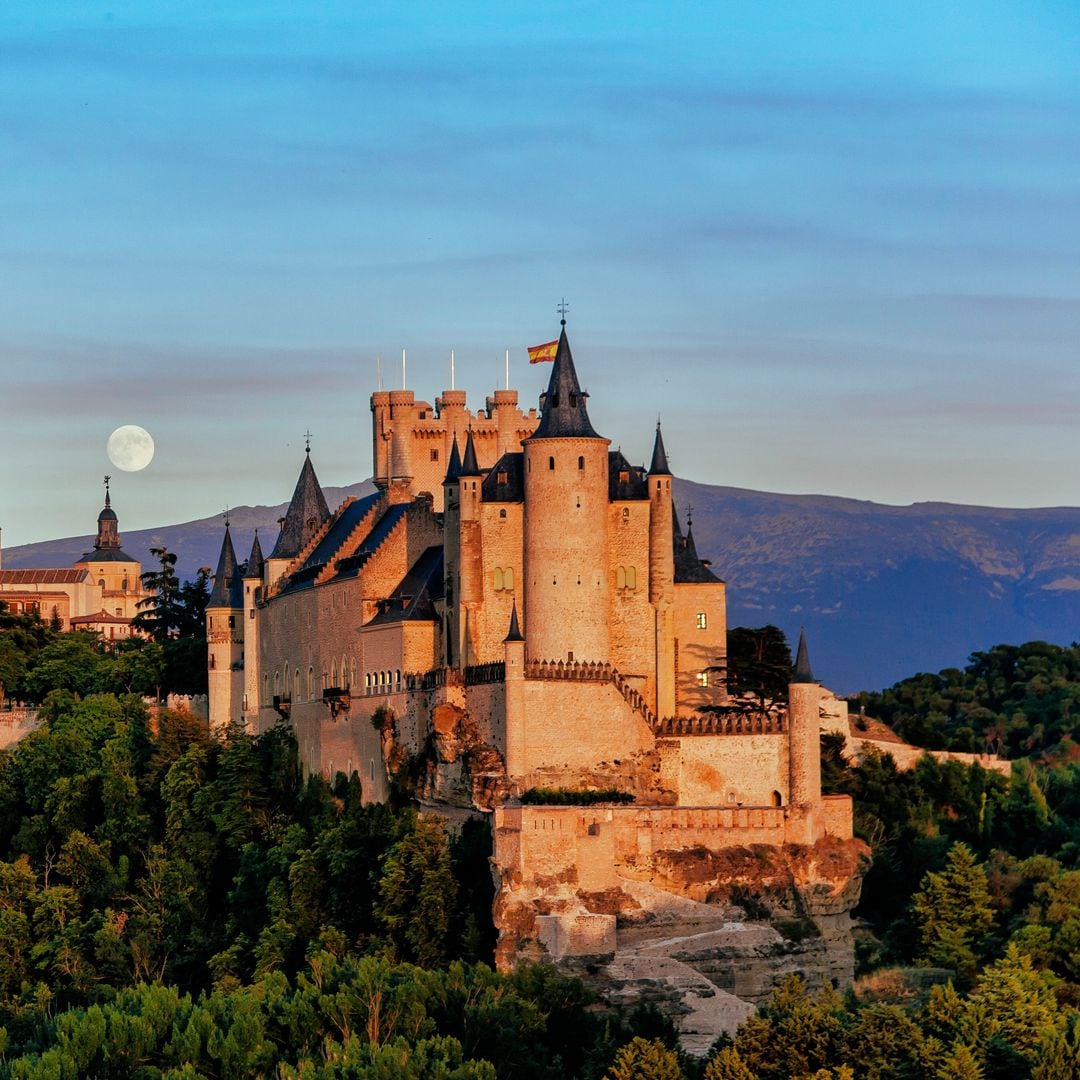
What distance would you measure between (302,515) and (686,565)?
20.8 m

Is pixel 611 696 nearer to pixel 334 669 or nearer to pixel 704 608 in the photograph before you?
pixel 704 608

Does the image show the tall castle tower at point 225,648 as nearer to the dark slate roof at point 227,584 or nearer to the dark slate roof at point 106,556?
the dark slate roof at point 227,584

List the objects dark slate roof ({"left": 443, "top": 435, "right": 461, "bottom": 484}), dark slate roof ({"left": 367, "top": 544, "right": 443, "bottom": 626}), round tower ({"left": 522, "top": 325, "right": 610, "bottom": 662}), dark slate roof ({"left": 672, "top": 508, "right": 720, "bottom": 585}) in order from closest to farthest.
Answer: round tower ({"left": 522, "top": 325, "right": 610, "bottom": 662}) → dark slate roof ({"left": 443, "top": 435, "right": 461, "bottom": 484}) → dark slate roof ({"left": 672, "top": 508, "right": 720, "bottom": 585}) → dark slate roof ({"left": 367, "top": 544, "right": 443, "bottom": 626})

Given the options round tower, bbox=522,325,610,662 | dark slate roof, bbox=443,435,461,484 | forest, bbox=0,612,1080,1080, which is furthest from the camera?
dark slate roof, bbox=443,435,461,484

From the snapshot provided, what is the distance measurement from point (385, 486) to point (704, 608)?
58.8ft

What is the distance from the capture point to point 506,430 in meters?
95.6

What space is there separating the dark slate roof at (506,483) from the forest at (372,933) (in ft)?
33.2

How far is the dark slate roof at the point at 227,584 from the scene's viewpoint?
335ft

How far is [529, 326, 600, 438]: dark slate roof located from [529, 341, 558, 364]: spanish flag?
5.89 meters

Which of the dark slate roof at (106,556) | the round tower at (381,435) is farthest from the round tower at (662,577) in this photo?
Result: the dark slate roof at (106,556)

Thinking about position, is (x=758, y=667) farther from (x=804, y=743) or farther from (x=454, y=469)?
(x=454, y=469)

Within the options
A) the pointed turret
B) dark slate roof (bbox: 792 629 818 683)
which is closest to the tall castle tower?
the pointed turret

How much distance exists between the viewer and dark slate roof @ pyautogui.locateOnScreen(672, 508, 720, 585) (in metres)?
81.8

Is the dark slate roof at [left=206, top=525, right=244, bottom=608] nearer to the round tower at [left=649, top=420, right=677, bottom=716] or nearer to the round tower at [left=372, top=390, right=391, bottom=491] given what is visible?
the round tower at [left=372, top=390, right=391, bottom=491]
